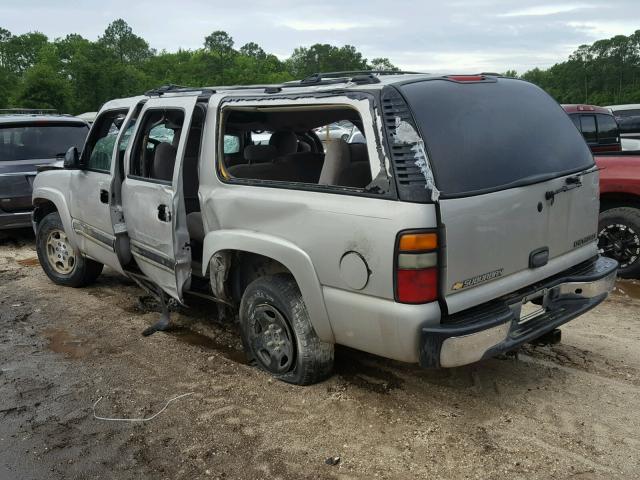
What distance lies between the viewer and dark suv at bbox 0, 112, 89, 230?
7820 mm

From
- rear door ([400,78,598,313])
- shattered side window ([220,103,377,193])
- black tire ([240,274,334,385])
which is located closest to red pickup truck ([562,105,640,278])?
rear door ([400,78,598,313])

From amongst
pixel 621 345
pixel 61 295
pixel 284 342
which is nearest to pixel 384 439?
pixel 284 342

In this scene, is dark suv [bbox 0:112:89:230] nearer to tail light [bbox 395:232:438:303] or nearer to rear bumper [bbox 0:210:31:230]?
rear bumper [bbox 0:210:31:230]

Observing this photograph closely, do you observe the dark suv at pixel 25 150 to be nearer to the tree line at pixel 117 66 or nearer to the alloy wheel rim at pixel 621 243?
the alloy wheel rim at pixel 621 243

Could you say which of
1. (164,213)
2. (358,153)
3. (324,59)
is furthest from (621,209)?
(324,59)

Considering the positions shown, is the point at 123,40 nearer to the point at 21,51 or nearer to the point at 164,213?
the point at 21,51

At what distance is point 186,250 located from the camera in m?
4.34

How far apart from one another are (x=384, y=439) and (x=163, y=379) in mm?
1639

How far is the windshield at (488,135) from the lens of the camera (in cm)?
306

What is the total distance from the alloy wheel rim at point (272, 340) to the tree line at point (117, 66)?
39.7 meters

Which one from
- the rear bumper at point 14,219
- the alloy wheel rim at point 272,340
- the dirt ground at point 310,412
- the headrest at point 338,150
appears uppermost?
the headrest at point 338,150

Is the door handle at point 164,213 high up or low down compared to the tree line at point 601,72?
down

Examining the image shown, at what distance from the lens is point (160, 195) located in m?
4.41

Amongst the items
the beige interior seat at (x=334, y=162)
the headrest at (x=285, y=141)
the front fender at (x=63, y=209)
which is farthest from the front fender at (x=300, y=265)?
the front fender at (x=63, y=209)
